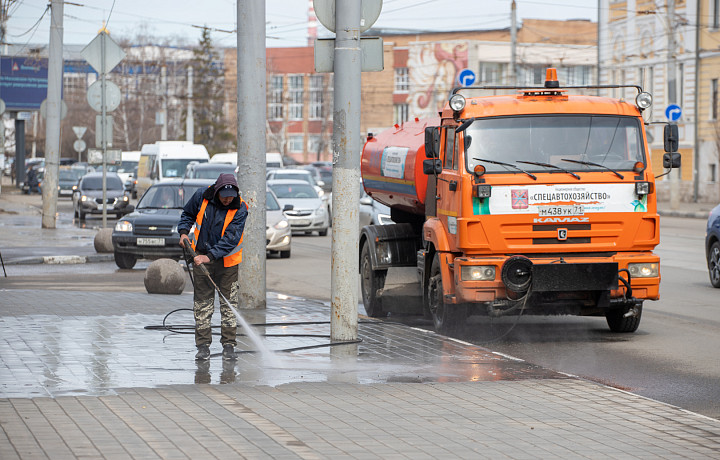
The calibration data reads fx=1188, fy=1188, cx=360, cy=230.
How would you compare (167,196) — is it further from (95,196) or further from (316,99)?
(316,99)

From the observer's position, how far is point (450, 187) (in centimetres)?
1216

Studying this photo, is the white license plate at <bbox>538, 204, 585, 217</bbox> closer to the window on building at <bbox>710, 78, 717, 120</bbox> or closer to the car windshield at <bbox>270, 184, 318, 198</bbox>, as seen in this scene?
the car windshield at <bbox>270, 184, 318, 198</bbox>

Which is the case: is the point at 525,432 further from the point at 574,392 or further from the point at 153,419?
the point at 153,419

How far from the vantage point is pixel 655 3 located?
56.2m

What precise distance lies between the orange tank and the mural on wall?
7805 centimetres

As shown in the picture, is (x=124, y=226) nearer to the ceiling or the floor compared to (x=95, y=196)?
nearer to the floor

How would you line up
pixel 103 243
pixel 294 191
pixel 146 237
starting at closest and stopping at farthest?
pixel 146 237
pixel 103 243
pixel 294 191

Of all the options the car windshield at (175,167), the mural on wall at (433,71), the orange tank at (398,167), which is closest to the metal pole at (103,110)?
the orange tank at (398,167)

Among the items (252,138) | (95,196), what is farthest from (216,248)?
(95,196)

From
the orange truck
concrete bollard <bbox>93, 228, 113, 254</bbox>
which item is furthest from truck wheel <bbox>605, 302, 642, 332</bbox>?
concrete bollard <bbox>93, 228, 113, 254</bbox>

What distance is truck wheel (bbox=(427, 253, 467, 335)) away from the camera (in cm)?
1238

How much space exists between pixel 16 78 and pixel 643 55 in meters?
34.0

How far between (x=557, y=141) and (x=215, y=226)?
3.83m

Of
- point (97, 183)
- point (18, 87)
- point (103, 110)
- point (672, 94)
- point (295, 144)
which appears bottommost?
point (97, 183)
